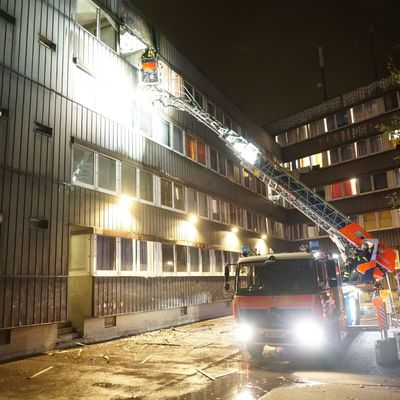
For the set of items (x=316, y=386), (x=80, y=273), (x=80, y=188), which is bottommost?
(x=316, y=386)

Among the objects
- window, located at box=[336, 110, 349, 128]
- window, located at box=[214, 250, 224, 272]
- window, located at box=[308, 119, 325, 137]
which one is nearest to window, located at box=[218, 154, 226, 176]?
window, located at box=[214, 250, 224, 272]

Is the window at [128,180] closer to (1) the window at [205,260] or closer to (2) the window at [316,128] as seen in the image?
(1) the window at [205,260]

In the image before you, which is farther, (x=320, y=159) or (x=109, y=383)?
(x=320, y=159)

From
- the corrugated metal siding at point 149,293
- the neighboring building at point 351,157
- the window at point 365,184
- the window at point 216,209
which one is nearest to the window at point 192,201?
the window at point 216,209

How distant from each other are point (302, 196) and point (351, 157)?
47.7 ft

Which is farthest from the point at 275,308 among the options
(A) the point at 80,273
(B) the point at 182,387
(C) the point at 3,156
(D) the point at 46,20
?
(D) the point at 46,20

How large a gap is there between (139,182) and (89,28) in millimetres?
6084

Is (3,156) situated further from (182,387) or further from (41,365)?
(182,387)

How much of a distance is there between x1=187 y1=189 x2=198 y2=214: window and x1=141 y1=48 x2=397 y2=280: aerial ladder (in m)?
2.88

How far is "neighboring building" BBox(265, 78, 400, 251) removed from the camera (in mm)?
27000

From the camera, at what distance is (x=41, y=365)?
8.73 m

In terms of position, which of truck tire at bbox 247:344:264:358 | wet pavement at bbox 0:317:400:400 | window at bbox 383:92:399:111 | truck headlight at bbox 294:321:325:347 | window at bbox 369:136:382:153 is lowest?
wet pavement at bbox 0:317:400:400

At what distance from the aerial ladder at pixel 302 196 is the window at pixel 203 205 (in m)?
2.82

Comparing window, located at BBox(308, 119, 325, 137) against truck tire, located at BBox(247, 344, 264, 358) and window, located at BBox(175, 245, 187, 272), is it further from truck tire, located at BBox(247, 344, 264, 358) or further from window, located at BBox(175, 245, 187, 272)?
truck tire, located at BBox(247, 344, 264, 358)
